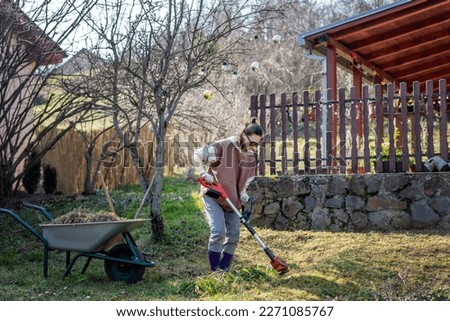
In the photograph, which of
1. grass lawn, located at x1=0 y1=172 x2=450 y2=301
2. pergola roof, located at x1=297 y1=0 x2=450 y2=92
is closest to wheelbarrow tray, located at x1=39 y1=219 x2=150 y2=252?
grass lawn, located at x1=0 y1=172 x2=450 y2=301

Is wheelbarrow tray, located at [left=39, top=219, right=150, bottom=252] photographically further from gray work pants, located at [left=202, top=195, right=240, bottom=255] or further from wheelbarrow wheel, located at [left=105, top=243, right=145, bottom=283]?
gray work pants, located at [left=202, top=195, right=240, bottom=255]

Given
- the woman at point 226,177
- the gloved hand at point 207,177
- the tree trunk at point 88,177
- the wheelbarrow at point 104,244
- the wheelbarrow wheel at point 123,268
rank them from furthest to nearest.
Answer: the tree trunk at point 88,177
the wheelbarrow wheel at point 123,268
the wheelbarrow at point 104,244
the woman at point 226,177
the gloved hand at point 207,177

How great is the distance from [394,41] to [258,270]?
6.86m

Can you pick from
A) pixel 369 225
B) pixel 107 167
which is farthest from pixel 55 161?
pixel 369 225

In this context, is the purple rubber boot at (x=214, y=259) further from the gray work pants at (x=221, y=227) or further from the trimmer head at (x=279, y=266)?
the trimmer head at (x=279, y=266)

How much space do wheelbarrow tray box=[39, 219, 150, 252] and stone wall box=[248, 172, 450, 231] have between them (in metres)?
3.01

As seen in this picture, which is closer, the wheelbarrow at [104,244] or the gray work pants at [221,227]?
the gray work pants at [221,227]

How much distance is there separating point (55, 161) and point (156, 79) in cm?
554

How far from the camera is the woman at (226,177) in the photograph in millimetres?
7324

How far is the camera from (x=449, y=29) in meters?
12.5

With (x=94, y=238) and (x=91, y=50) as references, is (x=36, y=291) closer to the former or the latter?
(x=94, y=238)

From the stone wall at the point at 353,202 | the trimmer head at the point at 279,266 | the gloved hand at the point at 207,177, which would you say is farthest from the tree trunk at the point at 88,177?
the trimmer head at the point at 279,266

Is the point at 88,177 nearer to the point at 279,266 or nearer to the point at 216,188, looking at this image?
the point at 216,188

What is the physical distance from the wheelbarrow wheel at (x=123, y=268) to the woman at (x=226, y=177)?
765 mm
